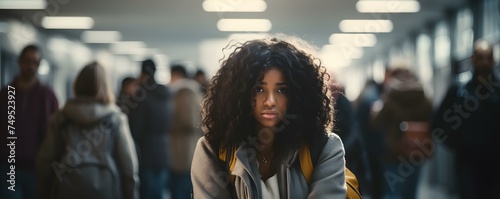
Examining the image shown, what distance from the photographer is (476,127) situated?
413 centimetres

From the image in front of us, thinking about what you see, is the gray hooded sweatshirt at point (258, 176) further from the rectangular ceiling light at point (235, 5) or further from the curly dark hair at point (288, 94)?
the rectangular ceiling light at point (235, 5)

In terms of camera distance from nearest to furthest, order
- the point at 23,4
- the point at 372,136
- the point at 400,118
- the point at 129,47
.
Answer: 1. the point at 400,118
2. the point at 372,136
3. the point at 23,4
4. the point at 129,47

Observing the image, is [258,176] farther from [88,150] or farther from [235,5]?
[235,5]

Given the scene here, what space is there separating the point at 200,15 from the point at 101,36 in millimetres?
4717

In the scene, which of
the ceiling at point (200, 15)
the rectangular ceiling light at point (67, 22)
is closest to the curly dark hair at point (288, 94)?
the ceiling at point (200, 15)

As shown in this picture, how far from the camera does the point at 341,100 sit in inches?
153

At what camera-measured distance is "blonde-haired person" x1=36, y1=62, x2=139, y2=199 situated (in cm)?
337

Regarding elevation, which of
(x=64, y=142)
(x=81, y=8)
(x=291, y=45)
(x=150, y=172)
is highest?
(x=81, y=8)

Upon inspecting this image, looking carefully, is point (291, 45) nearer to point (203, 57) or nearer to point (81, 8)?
point (81, 8)

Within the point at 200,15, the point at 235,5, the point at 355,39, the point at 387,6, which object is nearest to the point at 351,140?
the point at 235,5

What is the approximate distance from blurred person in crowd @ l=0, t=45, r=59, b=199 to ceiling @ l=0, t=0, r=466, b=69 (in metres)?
5.58

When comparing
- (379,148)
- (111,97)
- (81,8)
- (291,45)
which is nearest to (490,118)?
(379,148)

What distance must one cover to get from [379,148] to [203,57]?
12.3 meters

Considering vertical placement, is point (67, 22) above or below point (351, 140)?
above
